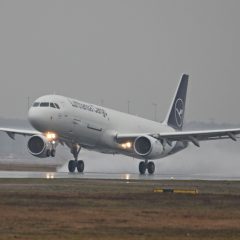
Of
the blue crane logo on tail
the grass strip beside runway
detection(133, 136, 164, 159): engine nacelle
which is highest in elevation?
the blue crane logo on tail

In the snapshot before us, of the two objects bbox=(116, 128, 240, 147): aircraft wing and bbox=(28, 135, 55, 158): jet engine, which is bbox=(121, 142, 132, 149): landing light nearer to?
bbox=(116, 128, 240, 147): aircraft wing

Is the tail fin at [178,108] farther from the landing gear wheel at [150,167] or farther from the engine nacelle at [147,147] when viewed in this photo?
the engine nacelle at [147,147]

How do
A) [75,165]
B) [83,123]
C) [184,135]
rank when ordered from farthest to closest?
[184,135] → [75,165] → [83,123]

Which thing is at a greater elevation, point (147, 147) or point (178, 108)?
point (178, 108)

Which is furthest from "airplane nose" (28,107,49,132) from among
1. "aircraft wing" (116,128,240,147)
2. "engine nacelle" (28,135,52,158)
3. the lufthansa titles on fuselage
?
"aircraft wing" (116,128,240,147)

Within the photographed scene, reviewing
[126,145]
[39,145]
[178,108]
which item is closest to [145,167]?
[126,145]

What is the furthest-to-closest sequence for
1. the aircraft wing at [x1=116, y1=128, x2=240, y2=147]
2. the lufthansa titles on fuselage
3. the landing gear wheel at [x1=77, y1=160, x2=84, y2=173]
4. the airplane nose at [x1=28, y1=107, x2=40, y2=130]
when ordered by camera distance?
1. the aircraft wing at [x1=116, y1=128, x2=240, y2=147]
2. the landing gear wheel at [x1=77, y1=160, x2=84, y2=173]
3. the lufthansa titles on fuselage
4. the airplane nose at [x1=28, y1=107, x2=40, y2=130]

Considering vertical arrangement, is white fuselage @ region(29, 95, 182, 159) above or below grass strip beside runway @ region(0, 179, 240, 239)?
above

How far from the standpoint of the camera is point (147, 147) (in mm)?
74562

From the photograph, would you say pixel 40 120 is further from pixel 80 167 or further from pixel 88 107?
pixel 80 167

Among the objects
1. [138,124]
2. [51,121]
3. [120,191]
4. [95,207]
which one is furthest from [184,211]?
[138,124]

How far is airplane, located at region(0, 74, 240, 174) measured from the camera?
70.5 meters

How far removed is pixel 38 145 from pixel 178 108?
20.6 metres

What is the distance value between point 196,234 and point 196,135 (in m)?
51.1
